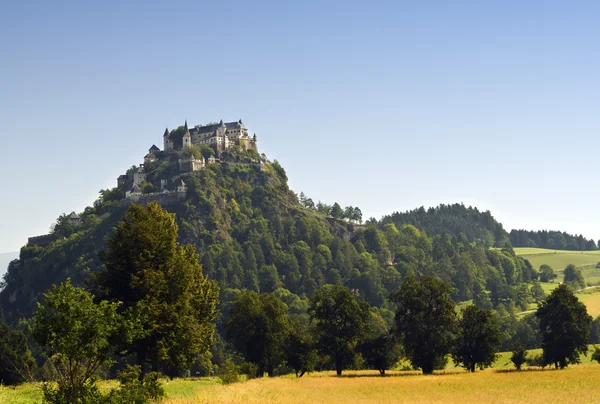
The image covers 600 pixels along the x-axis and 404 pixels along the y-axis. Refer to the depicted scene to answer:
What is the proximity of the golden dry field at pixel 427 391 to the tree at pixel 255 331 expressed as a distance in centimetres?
1903

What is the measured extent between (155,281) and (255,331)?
44.0 meters

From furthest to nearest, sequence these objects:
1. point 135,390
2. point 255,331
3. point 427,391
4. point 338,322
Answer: point 338,322, point 255,331, point 427,391, point 135,390

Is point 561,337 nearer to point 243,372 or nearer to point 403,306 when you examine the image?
point 403,306

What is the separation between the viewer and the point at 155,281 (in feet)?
149

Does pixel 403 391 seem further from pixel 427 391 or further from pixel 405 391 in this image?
pixel 427 391

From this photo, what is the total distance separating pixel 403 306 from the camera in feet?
282

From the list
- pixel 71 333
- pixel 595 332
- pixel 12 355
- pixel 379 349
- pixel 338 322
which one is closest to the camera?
pixel 71 333

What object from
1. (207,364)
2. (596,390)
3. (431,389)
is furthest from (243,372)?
(207,364)

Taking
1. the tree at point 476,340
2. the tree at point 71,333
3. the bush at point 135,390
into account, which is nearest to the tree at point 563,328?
the tree at point 476,340

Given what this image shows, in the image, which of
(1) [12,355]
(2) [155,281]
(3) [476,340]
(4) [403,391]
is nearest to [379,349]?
(3) [476,340]

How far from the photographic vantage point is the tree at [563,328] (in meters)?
82.9

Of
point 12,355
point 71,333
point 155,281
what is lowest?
point 12,355

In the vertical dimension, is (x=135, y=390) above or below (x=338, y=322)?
Result: below

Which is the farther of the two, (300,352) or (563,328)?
(300,352)
